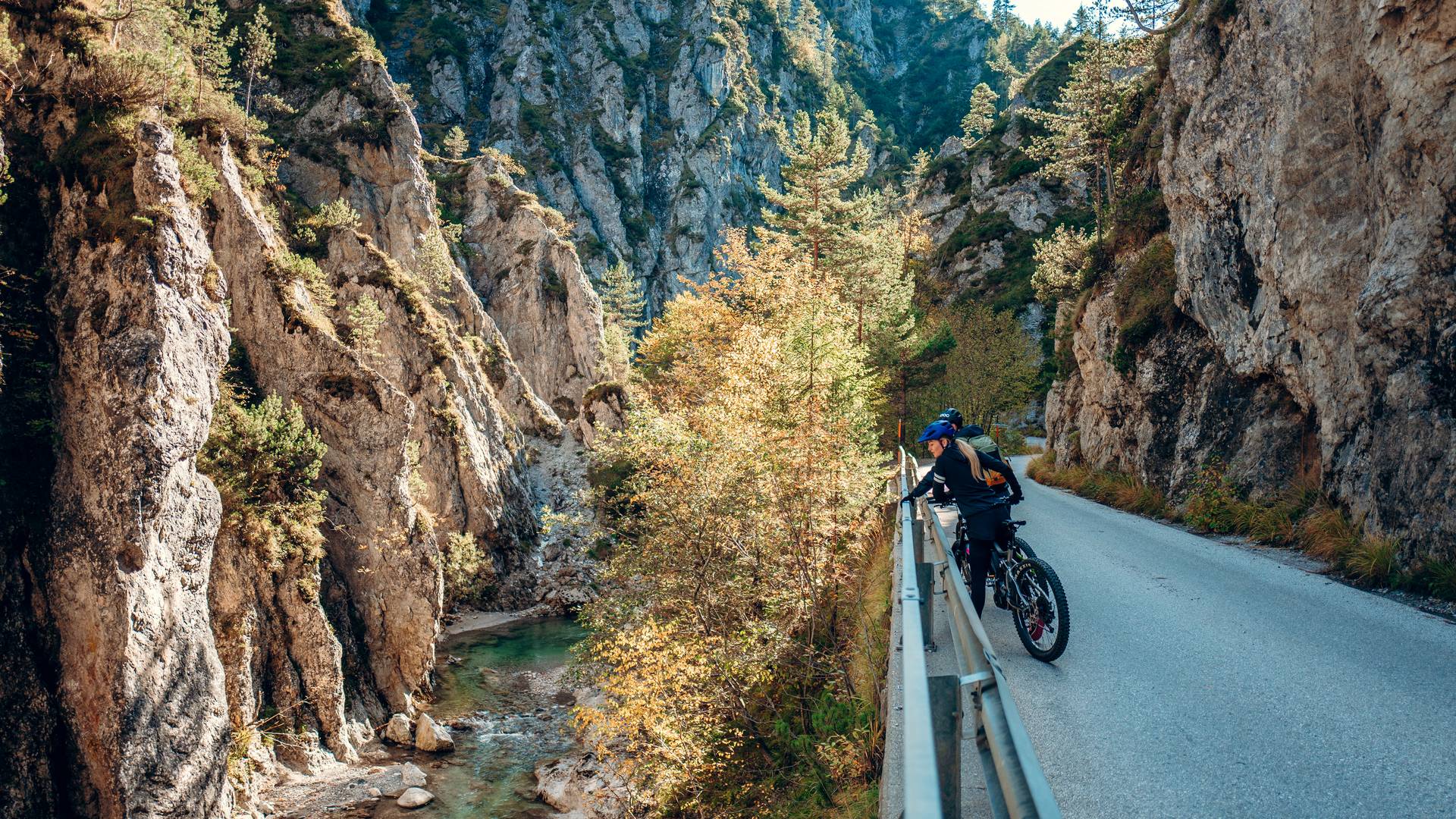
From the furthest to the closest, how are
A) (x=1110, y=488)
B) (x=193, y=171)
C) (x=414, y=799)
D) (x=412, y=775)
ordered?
1. (x=193, y=171)
2. (x=412, y=775)
3. (x=1110, y=488)
4. (x=414, y=799)

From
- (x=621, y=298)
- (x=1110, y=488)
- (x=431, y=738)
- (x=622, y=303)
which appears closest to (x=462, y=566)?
(x=431, y=738)

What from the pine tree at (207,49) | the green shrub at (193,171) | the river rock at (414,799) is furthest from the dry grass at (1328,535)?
the pine tree at (207,49)

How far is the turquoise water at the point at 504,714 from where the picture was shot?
17.8m

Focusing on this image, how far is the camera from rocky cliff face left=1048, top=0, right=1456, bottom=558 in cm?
841

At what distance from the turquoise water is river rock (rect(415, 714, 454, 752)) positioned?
42 cm

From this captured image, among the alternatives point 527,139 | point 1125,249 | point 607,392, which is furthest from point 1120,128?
point 527,139

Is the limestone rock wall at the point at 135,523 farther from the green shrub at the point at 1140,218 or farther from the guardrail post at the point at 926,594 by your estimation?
the green shrub at the point at 1140,218

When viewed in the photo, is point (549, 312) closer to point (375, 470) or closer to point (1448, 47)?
point (375, 470)

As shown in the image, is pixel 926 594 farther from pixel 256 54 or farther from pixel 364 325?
pixel 256 54

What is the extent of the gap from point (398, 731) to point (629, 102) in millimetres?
110068

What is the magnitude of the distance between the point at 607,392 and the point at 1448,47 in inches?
1857

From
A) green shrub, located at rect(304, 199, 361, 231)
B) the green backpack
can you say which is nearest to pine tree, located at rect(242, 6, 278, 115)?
green shrub, located at rect(304, 199, 361, 231)

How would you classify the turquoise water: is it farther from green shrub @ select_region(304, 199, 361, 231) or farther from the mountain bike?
green shrub @ select_region(304, 199, 361, 231)

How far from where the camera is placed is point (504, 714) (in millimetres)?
23859
